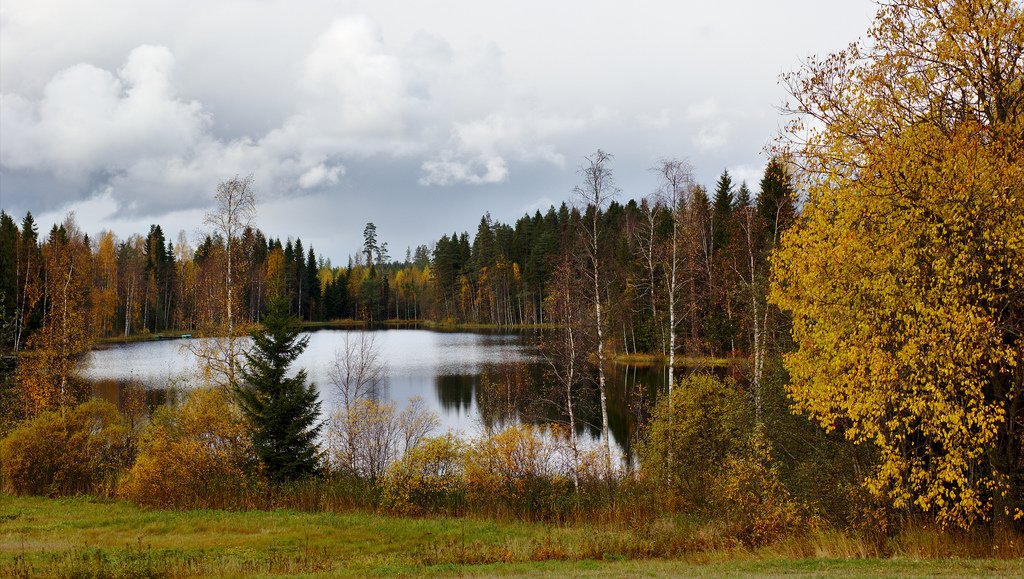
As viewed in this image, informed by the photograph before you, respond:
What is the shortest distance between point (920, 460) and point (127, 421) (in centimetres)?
2495

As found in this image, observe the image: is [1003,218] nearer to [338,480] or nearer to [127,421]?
[338,480]

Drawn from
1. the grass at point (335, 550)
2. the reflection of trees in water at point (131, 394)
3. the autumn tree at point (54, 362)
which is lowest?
the grass at point (335, 550)

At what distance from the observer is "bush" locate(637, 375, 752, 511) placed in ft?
57.1

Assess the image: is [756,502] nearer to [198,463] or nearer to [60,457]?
[198,463]

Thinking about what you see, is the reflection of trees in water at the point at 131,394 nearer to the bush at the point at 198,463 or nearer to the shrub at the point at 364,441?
the bush at the point at 198,463

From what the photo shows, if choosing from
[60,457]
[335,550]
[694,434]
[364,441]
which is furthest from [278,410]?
[694,434]

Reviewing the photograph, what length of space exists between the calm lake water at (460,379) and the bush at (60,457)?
4535mm

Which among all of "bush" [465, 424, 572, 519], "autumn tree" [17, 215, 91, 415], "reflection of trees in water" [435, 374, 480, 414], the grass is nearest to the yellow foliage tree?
the grass

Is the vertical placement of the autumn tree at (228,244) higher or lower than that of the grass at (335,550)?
higher

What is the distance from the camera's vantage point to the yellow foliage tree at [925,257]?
9.74 m

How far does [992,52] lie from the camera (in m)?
10.7

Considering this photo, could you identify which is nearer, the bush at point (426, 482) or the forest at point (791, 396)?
the forest at point (791, 396)

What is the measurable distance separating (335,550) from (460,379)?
29629mm

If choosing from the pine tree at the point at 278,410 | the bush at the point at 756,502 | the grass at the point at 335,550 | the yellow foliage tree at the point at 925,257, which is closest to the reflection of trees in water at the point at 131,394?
the pine tree at the point at 278,410
